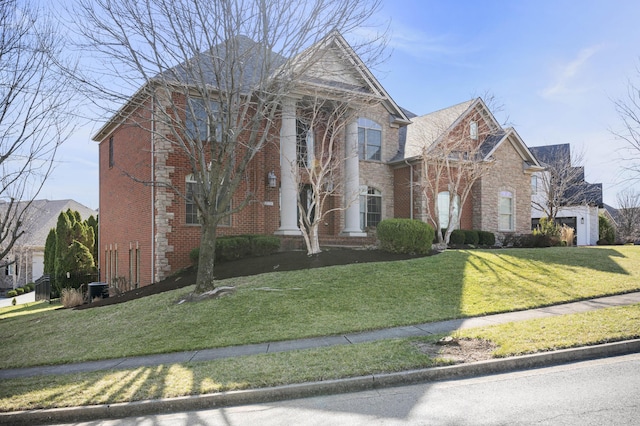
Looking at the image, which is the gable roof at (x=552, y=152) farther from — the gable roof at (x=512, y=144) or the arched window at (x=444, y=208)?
the arched window at (x=444, y=208)

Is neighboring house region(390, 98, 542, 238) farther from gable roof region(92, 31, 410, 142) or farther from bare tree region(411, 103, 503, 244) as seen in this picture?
gable roof region(92, 31, 410, 142)

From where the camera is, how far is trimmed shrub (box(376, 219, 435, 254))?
15773 millimetres

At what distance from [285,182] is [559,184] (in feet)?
78.2

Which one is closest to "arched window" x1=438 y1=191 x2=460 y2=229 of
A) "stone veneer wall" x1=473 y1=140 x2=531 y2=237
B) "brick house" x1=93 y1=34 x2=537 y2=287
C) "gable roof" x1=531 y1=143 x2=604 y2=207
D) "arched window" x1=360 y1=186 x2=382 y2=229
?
"brick house" x1=93 y1=34 x2=537 y2=287

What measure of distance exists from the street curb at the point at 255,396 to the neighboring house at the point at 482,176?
1534cm

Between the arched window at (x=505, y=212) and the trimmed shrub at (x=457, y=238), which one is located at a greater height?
the arched window at (x=505, y=212)

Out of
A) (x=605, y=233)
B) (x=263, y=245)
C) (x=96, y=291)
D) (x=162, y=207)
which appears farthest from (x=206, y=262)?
(x=605, y=233)

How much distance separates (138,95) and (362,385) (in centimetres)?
1130

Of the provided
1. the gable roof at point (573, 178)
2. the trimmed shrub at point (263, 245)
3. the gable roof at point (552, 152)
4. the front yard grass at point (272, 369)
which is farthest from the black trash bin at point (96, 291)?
the gable roof at point (573, 178)

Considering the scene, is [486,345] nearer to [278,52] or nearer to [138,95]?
[278,52]

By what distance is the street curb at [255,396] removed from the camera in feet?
19.3

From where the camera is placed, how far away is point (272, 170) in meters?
18.9

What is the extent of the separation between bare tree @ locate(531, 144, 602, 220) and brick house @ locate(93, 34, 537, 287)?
4.19 meters

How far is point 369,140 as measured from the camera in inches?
886
